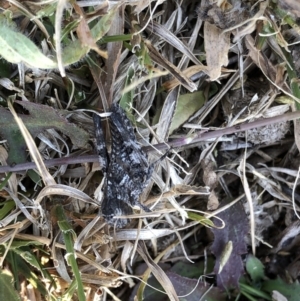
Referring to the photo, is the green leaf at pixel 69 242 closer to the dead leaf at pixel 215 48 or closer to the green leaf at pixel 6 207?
the green leaf at pixel 6 207

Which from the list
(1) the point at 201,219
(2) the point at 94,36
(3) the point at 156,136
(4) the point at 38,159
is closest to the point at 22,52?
(2) the point at 94,36

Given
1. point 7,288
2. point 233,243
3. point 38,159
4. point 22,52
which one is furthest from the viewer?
point 233,243

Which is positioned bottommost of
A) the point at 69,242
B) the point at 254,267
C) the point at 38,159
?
the point at 254,267

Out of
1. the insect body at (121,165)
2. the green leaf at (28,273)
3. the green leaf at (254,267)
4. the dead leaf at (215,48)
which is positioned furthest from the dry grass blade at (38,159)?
the green leaf at (254,267)

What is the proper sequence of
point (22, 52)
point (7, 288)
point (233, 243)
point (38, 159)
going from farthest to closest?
point (233, 243) < point (7, 288) < point (38, 159) < point (22, 52)

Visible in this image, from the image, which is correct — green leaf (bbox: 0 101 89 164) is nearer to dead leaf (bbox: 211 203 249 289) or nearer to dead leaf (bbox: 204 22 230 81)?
dead leaf (bbox: 204 22 230 81)

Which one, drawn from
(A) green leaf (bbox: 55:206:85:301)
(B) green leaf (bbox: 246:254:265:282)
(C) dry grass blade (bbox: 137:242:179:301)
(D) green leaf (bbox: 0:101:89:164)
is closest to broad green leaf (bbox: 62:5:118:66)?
Answer: (D) green leaf (bbox: 0:101:89:164)

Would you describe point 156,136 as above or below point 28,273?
above

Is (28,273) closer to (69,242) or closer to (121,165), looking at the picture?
(69,242)
